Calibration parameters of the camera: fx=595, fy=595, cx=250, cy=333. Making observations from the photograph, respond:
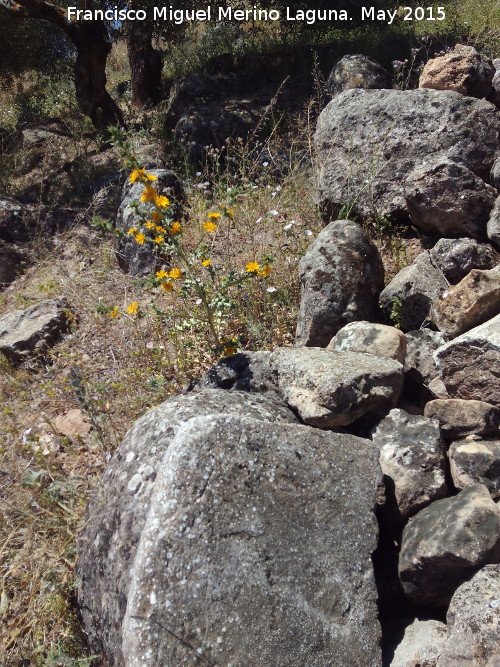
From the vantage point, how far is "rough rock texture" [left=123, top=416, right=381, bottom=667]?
219 cm

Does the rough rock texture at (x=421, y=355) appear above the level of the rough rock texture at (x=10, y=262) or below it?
above

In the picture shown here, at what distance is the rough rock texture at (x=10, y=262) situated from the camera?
6586 mm

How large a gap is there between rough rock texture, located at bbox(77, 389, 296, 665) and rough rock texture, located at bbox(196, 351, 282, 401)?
1.16 feet

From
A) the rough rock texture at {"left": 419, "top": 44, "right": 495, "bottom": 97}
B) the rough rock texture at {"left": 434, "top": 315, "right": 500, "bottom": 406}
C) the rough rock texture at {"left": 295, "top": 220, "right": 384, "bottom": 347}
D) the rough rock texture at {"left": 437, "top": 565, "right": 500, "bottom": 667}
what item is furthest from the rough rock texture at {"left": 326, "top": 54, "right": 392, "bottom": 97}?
the rough rock texture at {"left": 437, "top": 565, "right": 500, "bottom": 667}

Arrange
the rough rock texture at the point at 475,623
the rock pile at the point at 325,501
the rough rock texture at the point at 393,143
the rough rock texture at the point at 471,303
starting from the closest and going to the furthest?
A: the rough rock texture at the point at 475,623 → the rock pile at the point at 325,501 → the rough rock texture at the point at 471,303 → the rough rock texture at the point at 393,143

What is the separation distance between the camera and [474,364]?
10.0 ft

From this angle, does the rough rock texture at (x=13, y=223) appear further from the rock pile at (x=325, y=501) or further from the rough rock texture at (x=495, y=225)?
the rough rock texture at (x=495, y=225)

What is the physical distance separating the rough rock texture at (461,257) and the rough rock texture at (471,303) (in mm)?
→ 444

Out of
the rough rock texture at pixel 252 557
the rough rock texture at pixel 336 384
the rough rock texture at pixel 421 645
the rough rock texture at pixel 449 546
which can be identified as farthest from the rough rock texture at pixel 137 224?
the rough rock texture at pixel 421 645

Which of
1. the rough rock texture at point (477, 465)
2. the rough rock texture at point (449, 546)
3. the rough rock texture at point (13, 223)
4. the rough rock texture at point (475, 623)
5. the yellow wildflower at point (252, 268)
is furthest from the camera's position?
the rough rock texture at point (13, 223)

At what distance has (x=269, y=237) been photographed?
17.7 ft

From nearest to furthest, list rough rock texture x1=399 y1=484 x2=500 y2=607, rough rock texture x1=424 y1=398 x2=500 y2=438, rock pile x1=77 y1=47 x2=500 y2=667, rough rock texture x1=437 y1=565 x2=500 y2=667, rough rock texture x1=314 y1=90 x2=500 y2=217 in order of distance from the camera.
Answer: rough rock texture x1=437 y1=565 x2=500 y2=667 → rock pile x1=77 y1=47 x2=500 y2=667 → rough rock texture x1=399 y1=484 x2=500 y2=607 → rough rock texture x1=424 y1=398 x2=500 y2=438 → rough rock texture x1=314 y1=90 x2=500 y2=217

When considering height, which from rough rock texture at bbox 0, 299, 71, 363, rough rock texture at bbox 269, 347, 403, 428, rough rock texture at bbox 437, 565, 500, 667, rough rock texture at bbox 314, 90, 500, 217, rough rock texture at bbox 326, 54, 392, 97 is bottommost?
rough rock texture at bbox 0, 299, 71, 363

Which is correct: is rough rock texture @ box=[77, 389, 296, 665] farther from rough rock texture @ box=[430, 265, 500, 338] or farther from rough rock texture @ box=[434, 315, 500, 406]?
rough rock texture @ box=[430, 265, 500, 338]
